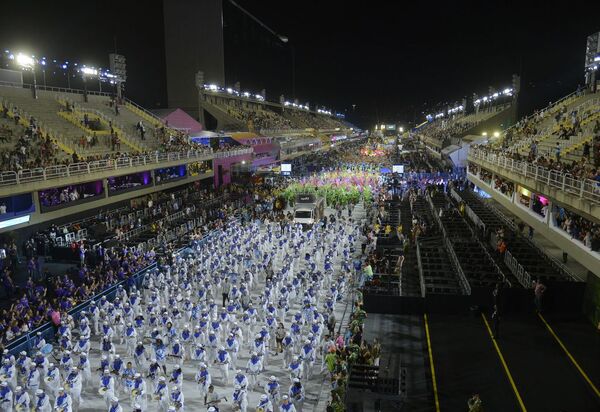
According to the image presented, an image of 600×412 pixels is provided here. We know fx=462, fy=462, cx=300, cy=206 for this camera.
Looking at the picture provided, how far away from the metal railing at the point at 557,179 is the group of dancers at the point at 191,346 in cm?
841

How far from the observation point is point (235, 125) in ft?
195

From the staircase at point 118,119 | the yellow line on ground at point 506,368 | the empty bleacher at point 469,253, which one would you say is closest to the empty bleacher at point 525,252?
the empty bleacher at point 469,253

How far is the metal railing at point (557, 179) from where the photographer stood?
1349 centimetres

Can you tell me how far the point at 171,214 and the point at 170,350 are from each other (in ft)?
57.3

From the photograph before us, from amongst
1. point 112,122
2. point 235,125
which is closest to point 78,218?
point 112,122

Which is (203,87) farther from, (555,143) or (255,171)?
(555,143)

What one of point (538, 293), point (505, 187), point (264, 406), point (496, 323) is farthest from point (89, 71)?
point (538, 293)

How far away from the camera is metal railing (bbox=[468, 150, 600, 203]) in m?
13.5

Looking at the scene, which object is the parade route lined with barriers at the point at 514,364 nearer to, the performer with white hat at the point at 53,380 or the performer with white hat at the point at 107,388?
the performer with white hat at the point at 107,388

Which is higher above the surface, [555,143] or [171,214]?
[555,143]

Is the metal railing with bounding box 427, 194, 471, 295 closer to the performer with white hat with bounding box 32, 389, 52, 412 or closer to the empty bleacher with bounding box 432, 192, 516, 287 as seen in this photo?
the empty bleacher with bounding box 432, 192, 516, 287

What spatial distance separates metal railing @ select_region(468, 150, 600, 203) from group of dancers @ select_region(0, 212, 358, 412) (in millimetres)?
8414

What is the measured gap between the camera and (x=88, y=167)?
23891 millimetres

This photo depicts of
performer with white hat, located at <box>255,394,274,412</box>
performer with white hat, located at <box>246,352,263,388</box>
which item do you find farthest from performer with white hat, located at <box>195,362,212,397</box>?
Result: performer with white hat, located at <box>255,394,274,412</box>
